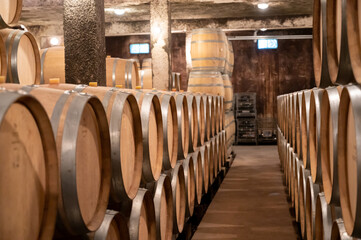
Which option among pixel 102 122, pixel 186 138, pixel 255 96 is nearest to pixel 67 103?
pixel 102 122

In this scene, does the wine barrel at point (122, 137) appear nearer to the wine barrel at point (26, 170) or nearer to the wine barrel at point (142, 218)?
the wine barrel at point (142, 218)

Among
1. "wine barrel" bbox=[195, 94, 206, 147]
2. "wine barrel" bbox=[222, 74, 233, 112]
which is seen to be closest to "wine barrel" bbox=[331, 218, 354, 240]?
"wine barrel" bbox=[195, 94, 206, 147]

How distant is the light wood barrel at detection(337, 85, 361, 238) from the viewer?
68.4 inches

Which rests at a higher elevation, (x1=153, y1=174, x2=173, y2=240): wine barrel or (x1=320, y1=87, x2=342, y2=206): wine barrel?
(x1=320, y1=87, x2=342, y2=206): wine barrel

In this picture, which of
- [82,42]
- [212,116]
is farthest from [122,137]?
[212,116]

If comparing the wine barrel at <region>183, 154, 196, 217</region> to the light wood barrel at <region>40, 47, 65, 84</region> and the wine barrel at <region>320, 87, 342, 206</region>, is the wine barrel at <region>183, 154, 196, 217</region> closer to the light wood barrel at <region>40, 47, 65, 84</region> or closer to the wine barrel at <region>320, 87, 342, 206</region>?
the light wood barrel at <region>40, 47, 65, 84</region>

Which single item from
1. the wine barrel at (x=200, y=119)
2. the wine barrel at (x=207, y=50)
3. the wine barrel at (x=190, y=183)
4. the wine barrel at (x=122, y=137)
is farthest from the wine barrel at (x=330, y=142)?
the wine barrel at (x=207, y=50)

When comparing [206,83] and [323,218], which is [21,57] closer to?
[323,218]

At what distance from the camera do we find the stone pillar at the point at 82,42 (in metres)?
4.71

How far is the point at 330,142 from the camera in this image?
8.01 ft

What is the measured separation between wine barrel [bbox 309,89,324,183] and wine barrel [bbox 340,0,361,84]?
2.53ft

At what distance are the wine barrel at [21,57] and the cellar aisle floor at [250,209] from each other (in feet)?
8.15

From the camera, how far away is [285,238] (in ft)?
15.0

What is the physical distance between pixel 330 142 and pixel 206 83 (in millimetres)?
5912
